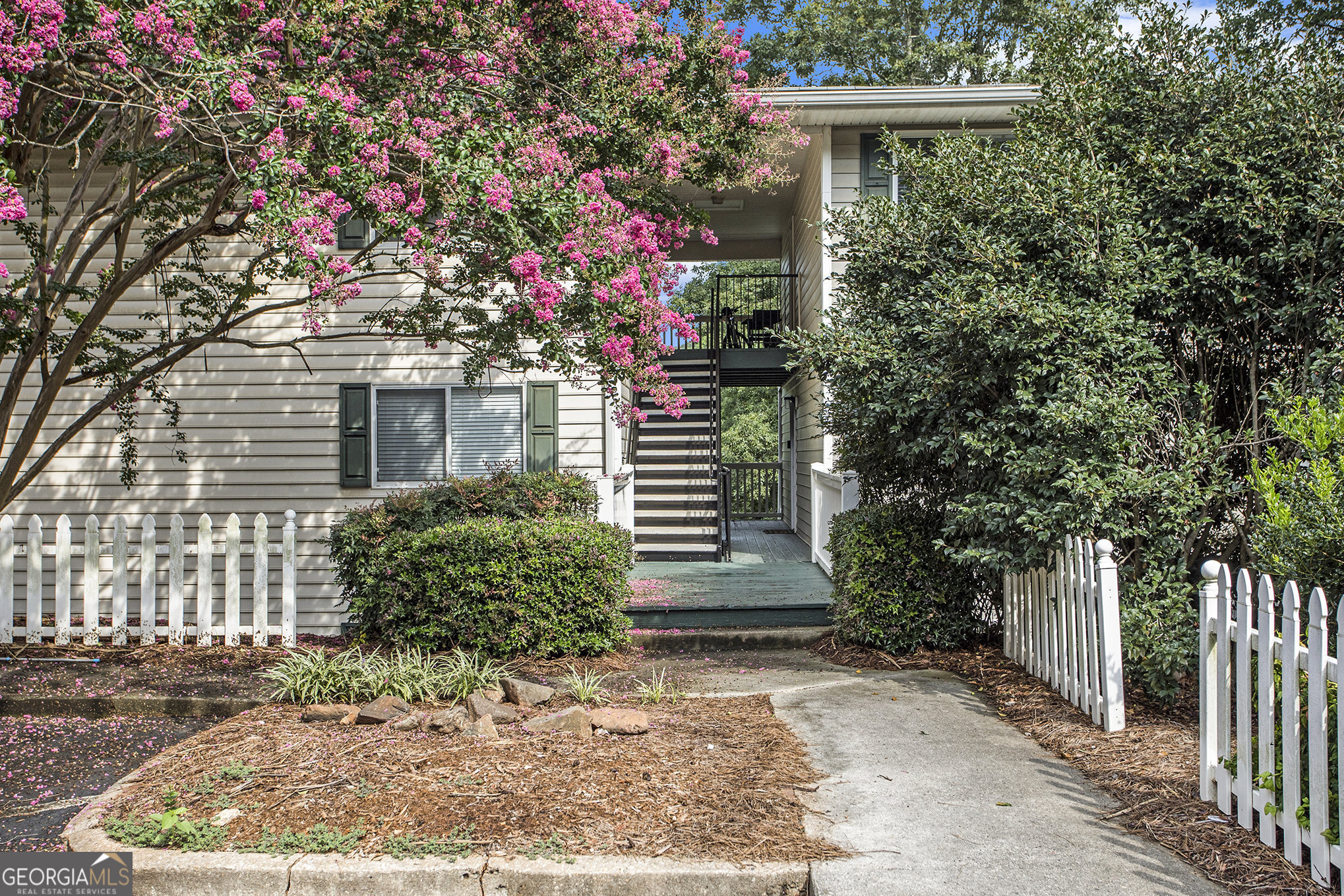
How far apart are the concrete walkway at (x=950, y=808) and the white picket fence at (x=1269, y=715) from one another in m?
0.37

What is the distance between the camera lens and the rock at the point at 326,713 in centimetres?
461

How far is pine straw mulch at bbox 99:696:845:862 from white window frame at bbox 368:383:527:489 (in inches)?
192

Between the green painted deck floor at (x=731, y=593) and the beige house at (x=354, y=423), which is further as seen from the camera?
the beige house at (x=354, y=423)

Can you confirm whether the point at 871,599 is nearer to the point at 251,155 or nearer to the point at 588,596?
the point at 588,596

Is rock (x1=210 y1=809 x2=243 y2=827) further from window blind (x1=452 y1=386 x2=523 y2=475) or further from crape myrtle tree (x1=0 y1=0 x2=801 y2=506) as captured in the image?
window blind (x1=452 y1=386 x2=523 y2=475)

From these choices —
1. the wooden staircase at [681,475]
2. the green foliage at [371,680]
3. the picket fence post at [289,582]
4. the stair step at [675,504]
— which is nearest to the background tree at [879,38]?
the wooden staircase at [681,475]

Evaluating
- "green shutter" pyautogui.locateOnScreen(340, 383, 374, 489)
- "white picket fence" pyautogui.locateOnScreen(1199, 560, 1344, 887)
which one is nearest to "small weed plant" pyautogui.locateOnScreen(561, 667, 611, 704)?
"white picket fence" pyautogui.locateOnScreen(1199, 560, 1344, 887)

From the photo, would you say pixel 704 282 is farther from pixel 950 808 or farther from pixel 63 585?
pixel 950 808

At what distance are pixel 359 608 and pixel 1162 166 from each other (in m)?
5.92

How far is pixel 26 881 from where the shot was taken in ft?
10.1

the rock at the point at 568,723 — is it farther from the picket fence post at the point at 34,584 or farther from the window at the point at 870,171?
the window at the point at 870,171

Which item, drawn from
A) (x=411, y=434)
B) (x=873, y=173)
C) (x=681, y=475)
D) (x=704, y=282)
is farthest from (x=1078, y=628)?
(x=704, y=282)

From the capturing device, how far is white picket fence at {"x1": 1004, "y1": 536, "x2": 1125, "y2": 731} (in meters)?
4.19

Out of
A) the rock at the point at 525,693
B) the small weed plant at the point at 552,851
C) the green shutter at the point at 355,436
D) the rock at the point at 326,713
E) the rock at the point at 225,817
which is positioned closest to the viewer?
the small weed plant at the point at 552,851
